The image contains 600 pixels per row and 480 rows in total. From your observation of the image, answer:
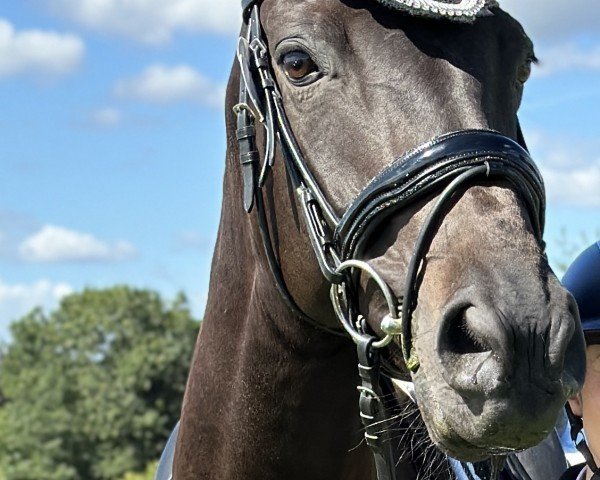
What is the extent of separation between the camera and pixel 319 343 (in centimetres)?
394

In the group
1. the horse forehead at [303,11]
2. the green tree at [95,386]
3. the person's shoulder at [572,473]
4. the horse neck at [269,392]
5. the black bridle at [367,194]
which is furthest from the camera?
the green tree at [95,386]

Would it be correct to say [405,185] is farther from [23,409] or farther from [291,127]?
[23,409]

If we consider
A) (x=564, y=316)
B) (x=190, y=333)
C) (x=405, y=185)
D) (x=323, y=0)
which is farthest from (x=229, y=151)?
(x=190, y=333)

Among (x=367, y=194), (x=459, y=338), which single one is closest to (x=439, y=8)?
(x=367, y=194)

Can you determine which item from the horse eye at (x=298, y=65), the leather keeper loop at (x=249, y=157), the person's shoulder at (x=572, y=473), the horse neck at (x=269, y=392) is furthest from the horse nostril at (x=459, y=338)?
the person's shoulder at (x=572, y=473)

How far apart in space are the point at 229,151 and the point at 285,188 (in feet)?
1.87

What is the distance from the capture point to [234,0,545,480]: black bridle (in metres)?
3.23

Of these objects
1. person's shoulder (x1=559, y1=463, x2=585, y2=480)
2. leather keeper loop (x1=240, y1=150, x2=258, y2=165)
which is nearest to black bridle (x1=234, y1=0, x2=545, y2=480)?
leather keeper loop (x1=240, y1=150, x2=258, y2=165)

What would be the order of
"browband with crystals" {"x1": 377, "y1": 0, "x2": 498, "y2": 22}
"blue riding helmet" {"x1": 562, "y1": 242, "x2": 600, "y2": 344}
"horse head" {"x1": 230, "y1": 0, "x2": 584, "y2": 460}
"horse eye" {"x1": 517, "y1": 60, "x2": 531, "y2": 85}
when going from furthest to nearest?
"blue riding helmet" {"x1": 562, "y1": 242, "x2": 600, "y2": 344} → "horse eye" {"x1": 517, "y1": 60, "x2": 531, "y2": 85} → "browband with crystals" {"x1": 377, "y1": 0, "x2": 498, "y2": 22} → "horse head" {"x1": 230, "y1": 0, "x2": 584, "y2": 460}

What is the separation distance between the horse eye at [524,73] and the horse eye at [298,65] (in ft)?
2.43

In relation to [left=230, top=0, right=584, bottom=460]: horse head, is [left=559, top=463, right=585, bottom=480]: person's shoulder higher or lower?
lower

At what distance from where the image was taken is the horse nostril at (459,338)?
9.79ft

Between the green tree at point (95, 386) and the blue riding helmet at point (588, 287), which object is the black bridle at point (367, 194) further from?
the green tree at point (95, 386)

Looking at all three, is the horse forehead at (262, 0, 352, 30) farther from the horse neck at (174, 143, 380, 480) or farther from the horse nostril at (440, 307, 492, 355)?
the horse nostril at (440, 307, 492, 355)
